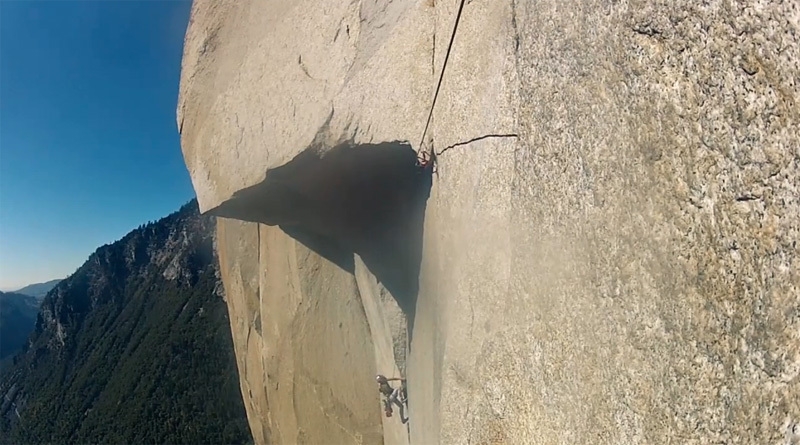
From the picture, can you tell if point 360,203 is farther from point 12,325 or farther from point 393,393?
point 12,325

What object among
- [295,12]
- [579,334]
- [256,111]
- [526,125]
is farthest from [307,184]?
[579,334]

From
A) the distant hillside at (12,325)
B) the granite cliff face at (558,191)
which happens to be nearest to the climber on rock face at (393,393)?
the granite cliff face at (558,191)

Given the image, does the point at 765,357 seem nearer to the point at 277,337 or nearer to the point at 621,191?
the point at 621,191

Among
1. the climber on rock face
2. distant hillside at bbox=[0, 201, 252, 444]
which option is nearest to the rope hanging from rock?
the climber on rock face

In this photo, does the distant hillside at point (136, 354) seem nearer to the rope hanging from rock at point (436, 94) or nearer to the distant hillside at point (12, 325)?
the rope hanging from rock at point (436, 94)

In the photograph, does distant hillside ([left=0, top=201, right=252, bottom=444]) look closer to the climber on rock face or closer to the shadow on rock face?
the shadow on rock face

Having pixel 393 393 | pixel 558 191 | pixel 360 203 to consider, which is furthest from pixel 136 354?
pixel 558 191
